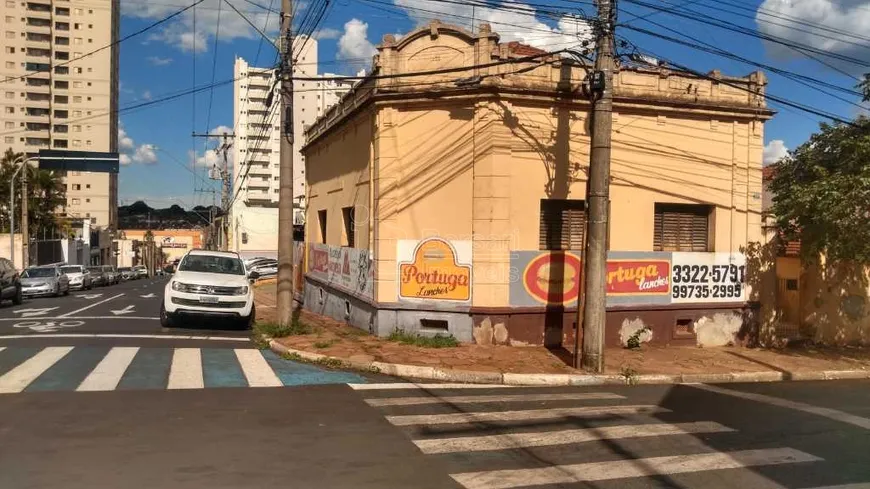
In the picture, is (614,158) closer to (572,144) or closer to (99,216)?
(572,144)

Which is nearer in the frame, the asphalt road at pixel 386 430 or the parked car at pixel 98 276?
the asphalt road at pixel 386 430

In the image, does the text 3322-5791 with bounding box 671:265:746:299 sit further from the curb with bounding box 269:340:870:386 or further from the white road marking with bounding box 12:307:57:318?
the white road marking with bounding box 12:307:57:318

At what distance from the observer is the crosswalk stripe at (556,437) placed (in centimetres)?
631

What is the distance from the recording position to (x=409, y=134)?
13.5 meters

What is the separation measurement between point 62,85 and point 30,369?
98.4 m

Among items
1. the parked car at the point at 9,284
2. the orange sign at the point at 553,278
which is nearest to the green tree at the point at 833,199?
the orange sign at the point at 553,278

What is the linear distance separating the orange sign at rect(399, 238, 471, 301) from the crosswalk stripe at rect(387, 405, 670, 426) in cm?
510

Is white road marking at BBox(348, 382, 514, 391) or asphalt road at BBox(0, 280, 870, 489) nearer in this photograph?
asphalt road at BBox(0, 280, 870, 489)

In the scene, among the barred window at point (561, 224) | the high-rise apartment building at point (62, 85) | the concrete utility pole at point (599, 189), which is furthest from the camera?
the high-rise apartment building at point (62, 85)

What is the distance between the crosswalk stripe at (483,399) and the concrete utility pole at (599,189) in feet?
5.54

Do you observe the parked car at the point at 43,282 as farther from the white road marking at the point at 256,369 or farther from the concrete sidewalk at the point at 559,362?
the white road marking at the point at 256,369

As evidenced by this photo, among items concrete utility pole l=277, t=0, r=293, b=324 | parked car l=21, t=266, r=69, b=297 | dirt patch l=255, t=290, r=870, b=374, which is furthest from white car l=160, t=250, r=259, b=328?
parked car l=21, t=266, r=69, b=297

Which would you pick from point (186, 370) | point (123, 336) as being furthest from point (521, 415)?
point (123, 336)

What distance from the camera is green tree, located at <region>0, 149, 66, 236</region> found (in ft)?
148
